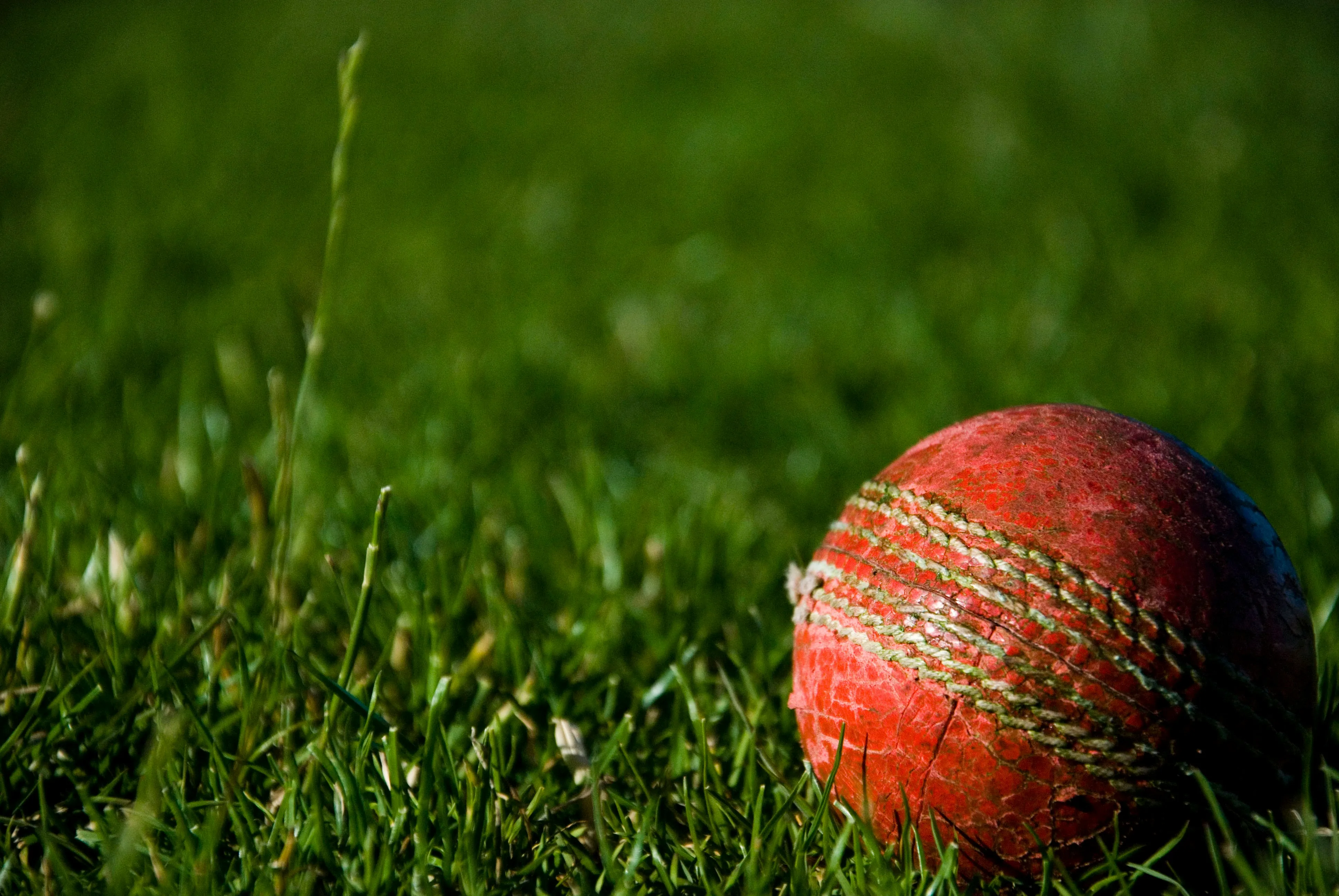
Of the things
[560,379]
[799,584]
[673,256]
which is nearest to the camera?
[799,584]

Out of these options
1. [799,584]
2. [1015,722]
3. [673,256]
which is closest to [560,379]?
[673,256]

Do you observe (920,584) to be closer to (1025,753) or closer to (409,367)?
(1025,753)

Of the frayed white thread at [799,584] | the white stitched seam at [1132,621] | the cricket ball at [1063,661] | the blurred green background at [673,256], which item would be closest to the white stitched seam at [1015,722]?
the cricket ball at [1063,661]

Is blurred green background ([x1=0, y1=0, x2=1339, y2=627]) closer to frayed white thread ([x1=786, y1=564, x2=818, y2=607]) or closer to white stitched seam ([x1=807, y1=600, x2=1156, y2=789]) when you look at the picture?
frayed white thread ([x1=786, y1=564, x2=818, y2=607])

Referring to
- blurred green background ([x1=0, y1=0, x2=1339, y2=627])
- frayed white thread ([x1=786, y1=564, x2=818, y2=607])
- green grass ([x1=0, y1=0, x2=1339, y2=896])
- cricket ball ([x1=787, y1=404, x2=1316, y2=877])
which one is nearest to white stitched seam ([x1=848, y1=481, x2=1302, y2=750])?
cricket ball ([x1=787, y1=404, x2=1316, y2=877])

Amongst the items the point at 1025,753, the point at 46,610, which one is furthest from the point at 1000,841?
the point at 46,610

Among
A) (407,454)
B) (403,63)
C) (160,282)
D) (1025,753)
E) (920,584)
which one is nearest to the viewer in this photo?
(1025,753)

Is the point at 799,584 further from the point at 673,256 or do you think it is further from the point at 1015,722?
the point at 673,256
